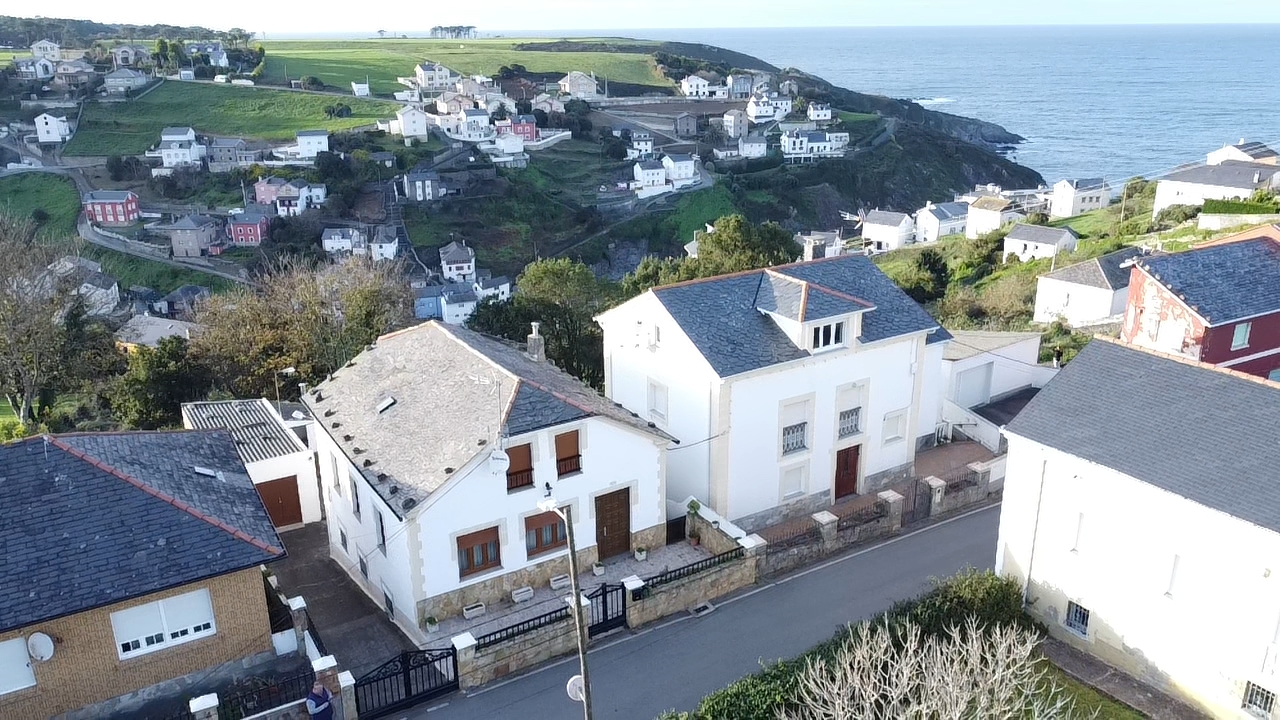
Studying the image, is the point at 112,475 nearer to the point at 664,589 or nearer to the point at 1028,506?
the point at 664,589

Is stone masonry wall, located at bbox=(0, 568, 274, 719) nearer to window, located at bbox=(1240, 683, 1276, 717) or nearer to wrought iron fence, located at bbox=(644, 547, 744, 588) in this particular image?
wrought iron fence, located at bbox=(644, 547, 744, 588)

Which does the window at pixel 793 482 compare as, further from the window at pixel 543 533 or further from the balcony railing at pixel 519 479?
the balcony railing at pixel 519 479

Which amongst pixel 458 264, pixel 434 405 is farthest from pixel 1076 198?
pixel 434 405

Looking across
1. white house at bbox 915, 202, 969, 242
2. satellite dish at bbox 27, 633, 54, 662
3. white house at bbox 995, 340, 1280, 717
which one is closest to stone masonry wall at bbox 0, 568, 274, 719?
satellite dish at bbox 27, 633, 54, 662

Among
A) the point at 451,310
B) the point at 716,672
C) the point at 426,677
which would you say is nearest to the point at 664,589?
the point at 716,672

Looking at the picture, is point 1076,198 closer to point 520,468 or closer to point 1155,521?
point 1155,521

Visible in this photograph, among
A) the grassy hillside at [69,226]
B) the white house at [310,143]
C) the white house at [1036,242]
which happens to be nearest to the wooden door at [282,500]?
the white house at [1036,242]
